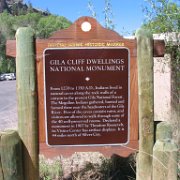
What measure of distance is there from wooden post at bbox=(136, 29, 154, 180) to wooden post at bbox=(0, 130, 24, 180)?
0.96m

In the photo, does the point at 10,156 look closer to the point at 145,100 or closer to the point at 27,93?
the point at 27,93

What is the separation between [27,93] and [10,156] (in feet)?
1.63

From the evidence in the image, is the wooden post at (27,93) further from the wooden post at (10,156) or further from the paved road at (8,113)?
the paved road at (8,113)

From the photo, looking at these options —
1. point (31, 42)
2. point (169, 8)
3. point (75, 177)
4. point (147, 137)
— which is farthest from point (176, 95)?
point (31, 42)

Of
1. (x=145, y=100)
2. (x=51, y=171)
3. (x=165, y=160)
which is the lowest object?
Answer: (x=51, y=171)

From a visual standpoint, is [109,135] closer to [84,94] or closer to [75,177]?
[84,94]

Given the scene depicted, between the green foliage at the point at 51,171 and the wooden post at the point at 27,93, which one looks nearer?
the wooden post at the point at 27,93

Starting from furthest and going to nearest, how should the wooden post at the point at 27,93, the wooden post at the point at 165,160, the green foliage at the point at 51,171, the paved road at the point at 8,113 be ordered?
the paved road at the point at 8,113 < the green foliage at the point at 51,171 < the wooden post at the point at 27,93 < the wooden post at the point at 165,160

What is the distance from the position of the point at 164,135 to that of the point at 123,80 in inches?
21.0

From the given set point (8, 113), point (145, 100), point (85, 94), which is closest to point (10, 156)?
point (85, 94)

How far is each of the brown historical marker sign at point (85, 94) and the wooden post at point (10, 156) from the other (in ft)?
1.02

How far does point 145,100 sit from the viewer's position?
3.39m

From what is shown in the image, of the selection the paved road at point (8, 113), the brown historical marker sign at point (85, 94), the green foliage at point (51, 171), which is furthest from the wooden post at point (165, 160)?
the paved road at point (8, 113)

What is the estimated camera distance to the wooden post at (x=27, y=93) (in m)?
3.29
